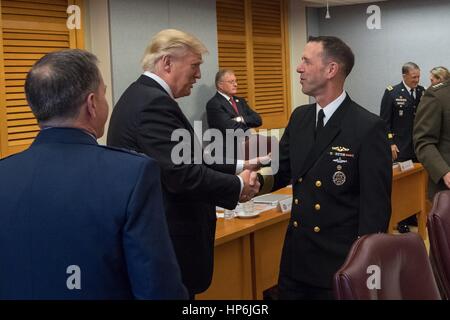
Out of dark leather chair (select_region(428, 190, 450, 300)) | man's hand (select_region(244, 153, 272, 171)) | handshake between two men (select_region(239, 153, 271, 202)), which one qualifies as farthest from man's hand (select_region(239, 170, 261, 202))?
dark leather chair (select_region(428, 190, 450, 300))

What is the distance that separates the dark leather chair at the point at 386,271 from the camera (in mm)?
1364

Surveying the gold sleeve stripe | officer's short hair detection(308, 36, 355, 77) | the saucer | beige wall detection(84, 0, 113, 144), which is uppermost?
beige wall detection(84, 0, 113, 144)

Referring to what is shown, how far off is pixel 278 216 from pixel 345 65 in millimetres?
1222

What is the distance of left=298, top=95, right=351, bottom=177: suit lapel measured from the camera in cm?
230

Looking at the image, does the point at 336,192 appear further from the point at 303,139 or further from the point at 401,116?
the point at 401,116

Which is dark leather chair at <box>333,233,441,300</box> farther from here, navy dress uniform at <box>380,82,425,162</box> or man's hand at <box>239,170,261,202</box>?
navy dress uniform at <box>380,82,425,162</box>

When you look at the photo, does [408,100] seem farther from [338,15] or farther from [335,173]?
[335,173]

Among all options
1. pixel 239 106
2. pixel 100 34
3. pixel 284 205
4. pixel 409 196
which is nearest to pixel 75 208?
pixel 284 205

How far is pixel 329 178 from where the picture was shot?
2.27 m

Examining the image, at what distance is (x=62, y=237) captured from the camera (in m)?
1.36

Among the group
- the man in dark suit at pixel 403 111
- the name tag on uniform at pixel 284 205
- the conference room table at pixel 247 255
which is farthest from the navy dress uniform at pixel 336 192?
the man in dark suit at pixel 403 111

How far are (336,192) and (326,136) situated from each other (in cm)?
22

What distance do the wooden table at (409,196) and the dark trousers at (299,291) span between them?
2.66 m
